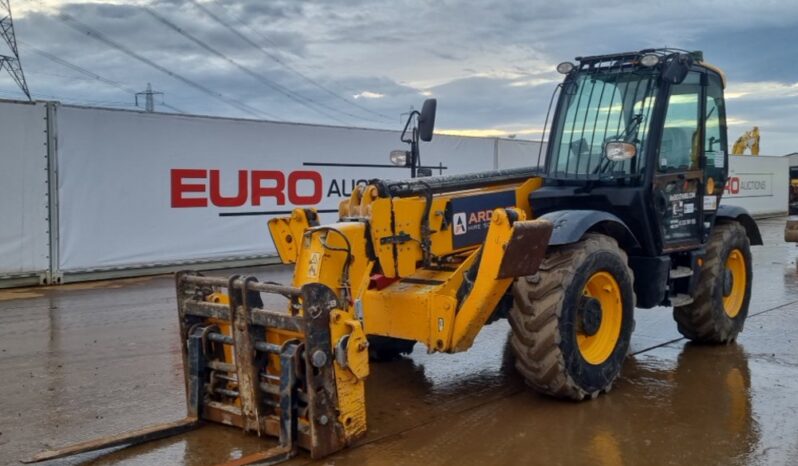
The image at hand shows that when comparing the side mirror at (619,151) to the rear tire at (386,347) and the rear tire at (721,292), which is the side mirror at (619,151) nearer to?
the rear tire at (721,292)

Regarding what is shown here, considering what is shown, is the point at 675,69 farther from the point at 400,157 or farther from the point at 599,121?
the point at 400,157

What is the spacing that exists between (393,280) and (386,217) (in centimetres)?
48

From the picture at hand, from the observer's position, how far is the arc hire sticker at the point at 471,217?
6.06 metres

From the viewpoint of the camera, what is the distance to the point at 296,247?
6387mm

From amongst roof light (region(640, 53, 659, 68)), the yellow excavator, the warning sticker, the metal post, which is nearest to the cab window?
roof light (region(640, 53, 659, 68))

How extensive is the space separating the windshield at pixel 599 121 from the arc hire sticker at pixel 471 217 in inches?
36.0

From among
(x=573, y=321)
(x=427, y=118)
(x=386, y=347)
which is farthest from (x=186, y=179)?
(x=573, y=321)

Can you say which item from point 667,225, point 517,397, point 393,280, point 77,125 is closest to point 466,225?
point 393,280

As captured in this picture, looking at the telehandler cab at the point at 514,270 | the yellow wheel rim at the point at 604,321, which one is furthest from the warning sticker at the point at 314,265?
the yellow wheel rim at the point at 604,321

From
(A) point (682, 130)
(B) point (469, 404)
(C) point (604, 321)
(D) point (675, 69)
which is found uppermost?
(D) point (675, 69)

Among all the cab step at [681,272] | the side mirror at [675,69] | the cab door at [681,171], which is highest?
the side mirror at [675,69]

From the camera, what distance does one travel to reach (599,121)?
682cm

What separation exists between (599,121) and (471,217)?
155cm

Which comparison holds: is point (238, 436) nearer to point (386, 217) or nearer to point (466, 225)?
point (386, 217)
